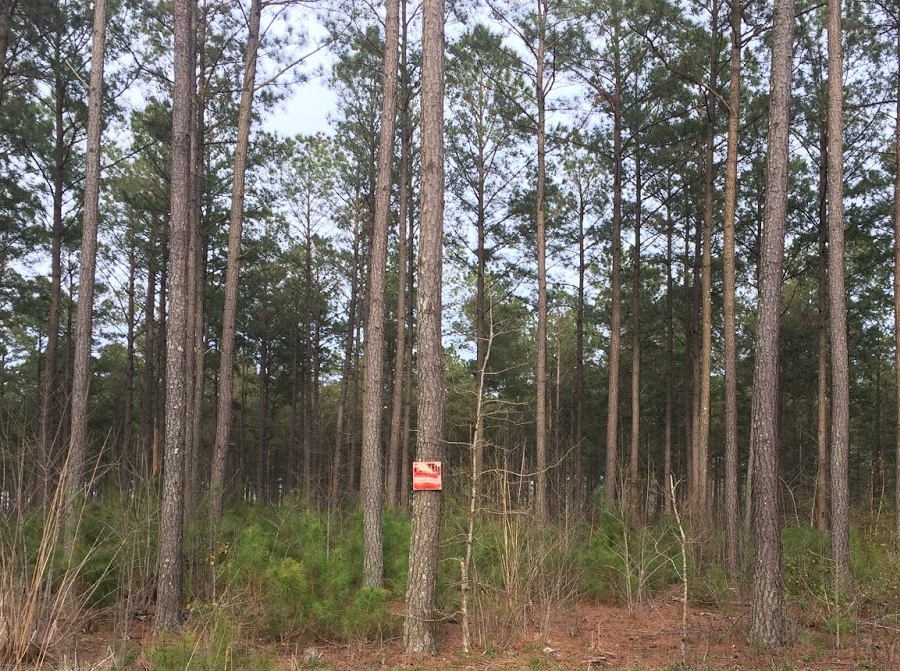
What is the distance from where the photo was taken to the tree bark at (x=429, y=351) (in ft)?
20.8

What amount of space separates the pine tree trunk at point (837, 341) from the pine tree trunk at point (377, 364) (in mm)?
5407

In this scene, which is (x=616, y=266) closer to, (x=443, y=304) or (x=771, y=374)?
(x=443, y=304)

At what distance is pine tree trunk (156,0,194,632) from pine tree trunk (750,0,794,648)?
18.8ft

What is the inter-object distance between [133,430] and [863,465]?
31.7 metres

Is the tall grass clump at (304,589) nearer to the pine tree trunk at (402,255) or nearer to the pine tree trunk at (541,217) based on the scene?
the pine tree trunk at (402,255)

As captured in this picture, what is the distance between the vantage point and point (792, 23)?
7.04 metres

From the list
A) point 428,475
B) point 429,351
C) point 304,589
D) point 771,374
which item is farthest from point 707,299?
point 304,589

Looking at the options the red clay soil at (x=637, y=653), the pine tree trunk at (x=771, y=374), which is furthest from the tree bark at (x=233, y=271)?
the pine tree trunk at (x=771, y=374)

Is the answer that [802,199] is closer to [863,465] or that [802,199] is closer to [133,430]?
[863,465]

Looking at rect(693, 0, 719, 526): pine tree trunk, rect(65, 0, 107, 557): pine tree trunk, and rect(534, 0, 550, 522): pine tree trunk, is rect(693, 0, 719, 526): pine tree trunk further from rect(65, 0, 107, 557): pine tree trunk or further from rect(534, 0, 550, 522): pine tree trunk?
rect(65, 0, 107, 557): pine tree trunk

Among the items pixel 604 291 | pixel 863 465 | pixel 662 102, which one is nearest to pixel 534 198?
pixel 662 102

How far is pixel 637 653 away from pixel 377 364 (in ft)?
14.1

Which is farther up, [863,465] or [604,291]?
[604,291]

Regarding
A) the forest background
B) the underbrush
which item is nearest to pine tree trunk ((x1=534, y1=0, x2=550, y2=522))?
the forest background
